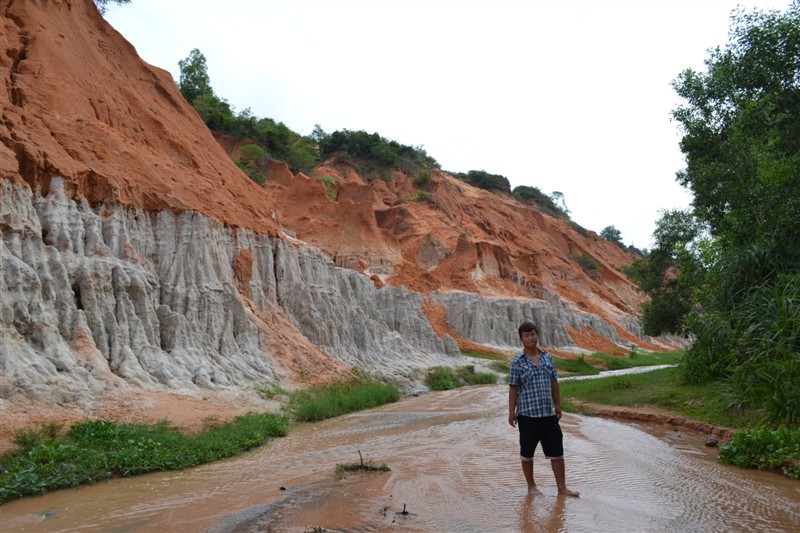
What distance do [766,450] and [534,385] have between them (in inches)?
150

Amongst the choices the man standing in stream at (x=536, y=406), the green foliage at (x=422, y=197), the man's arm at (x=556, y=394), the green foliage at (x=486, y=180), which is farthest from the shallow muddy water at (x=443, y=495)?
the green foliage at (x=486, y=180)

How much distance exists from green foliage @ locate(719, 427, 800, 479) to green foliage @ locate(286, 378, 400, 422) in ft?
32.5

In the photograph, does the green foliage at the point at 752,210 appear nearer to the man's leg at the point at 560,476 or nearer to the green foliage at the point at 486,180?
the man's leg at the point at 560,476

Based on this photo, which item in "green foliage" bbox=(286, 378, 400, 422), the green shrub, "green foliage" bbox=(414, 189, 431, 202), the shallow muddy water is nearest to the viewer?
the shallow muddy water

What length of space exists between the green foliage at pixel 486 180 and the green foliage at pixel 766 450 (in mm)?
79466

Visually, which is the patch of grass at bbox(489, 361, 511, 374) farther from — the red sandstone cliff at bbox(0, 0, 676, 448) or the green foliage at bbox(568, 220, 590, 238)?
the green foliage at bbox(568, 220, 590, 238)

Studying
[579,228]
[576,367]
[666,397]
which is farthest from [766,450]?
[579,228]

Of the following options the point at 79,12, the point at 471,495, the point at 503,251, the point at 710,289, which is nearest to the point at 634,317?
the point at 503,251

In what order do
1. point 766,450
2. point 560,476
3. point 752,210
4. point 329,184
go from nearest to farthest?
point 560,476 → point 766,450 → point 752,210 → point 329,184

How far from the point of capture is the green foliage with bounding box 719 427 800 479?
688 centimetres

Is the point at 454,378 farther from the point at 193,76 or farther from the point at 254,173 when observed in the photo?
the point at 193,76

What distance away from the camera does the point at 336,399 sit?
54.7ft

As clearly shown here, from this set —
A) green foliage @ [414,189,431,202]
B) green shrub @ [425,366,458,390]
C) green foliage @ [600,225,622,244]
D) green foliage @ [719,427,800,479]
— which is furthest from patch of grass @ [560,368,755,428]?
green foliage @ [600,225,622,244]

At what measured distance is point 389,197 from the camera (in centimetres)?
6034
